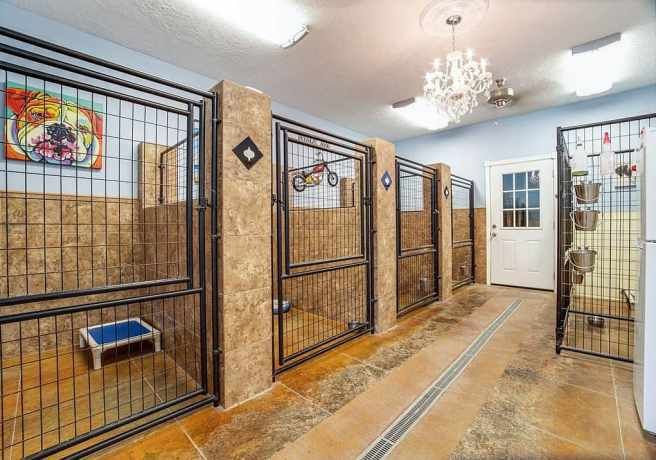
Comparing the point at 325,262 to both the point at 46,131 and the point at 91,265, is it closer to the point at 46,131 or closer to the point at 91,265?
the point at 91,265

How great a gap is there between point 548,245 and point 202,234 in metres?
5.10

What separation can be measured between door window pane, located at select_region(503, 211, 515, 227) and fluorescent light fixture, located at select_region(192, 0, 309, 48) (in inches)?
168

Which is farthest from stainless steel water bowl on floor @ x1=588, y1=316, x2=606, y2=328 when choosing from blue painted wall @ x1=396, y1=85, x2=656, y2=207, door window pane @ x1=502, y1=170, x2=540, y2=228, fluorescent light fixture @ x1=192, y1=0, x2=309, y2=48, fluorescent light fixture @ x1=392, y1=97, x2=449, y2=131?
fluorescent light fixture @ x1=192, y1=0, x2=309, y2=48

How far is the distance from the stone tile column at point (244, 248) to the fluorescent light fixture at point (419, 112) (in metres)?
3.19

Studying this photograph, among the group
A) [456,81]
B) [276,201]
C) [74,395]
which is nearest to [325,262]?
[276,201]

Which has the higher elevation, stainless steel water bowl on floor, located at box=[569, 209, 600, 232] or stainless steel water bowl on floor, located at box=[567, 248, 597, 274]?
stainless steel water bowl on floor, located at box=[569, 209, 600, 232]

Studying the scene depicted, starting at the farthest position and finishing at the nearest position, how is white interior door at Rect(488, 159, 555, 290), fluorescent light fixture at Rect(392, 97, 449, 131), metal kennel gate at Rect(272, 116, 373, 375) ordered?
white interior door at Rect(488, 159, 555, 290)
fluorescent light fixture at Rect(392, 97, 449, 131)
metal kennel gate at Rect(272, 116, 373, 375)

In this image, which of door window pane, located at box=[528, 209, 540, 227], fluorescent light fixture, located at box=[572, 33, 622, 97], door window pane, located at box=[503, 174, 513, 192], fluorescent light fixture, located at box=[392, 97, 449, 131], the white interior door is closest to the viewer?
fluorescent light fixture, located at box=[572, 33, 622, 97]

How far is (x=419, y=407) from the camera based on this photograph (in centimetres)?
173

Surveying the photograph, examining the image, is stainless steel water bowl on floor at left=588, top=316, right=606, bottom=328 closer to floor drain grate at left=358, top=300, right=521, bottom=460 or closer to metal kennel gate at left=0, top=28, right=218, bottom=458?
floor drain grate at left=358, top=300, right=521, bottom=460

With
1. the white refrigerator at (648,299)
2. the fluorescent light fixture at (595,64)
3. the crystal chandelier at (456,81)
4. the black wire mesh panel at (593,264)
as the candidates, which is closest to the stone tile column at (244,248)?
the crystal chandelier at (456,81)

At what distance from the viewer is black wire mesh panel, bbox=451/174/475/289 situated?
5066 mm

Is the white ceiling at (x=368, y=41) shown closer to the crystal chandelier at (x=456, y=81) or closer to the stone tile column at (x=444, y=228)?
the crystal chandelier at (x=456, y=81)

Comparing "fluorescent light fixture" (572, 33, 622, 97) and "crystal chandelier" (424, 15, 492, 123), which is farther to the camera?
"fluorescent light fixture" (572, 33, 622, 97)
